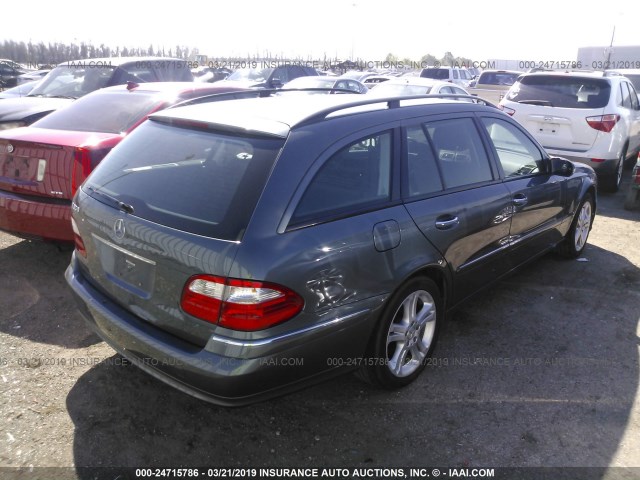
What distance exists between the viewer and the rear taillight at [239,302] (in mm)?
2275

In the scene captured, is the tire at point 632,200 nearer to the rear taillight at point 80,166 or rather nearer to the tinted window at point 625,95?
the tinted window at point 625,95

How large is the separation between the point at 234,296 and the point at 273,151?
0.72 m

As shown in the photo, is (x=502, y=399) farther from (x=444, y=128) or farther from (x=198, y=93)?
(x=198, y=93)

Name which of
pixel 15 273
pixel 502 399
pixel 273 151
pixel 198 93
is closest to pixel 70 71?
pixel 198 93

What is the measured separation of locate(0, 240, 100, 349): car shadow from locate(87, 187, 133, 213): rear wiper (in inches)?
47.7

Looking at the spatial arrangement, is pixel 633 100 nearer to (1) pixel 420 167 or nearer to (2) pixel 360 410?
(1) pixel 420 167

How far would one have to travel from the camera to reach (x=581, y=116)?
7.66 meters

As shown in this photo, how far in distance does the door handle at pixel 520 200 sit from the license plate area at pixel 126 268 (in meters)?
2.68

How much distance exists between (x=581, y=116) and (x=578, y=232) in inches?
123

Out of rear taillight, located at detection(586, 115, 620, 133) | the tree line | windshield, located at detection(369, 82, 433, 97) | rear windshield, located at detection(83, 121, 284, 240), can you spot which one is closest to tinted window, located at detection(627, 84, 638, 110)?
rear taillight, located at detection(586, 115, 620, 133)

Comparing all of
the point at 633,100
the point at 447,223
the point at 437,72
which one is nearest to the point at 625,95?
the point at 633,100

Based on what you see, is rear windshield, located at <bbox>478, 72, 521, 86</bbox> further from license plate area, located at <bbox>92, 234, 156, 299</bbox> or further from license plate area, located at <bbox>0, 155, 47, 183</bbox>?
license plate area, located at <bbox>92, 234, 156, 299</bbox>

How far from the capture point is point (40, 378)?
10.6ft

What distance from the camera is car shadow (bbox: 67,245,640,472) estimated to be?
2652 millimetres
